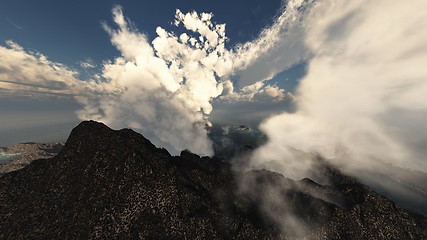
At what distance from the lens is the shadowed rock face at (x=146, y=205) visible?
9100 centimetres

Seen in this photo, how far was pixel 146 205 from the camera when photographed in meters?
97.8

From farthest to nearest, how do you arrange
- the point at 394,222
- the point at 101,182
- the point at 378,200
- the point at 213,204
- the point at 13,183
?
the point at 378,200, the point at 394,222, the point at 213,204, the point at 13,183, the point at 101,182

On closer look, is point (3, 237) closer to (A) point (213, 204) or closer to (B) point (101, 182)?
(B) point (101, 182)

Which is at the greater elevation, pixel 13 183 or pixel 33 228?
pixel 13 183

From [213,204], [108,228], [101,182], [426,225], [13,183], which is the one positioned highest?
[13,183]

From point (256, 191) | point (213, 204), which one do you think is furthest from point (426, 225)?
point (213, 204)

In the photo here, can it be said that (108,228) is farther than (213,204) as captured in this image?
No

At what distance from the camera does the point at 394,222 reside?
129 meters

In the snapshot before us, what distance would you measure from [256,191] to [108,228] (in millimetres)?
97035

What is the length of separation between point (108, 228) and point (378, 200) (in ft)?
511

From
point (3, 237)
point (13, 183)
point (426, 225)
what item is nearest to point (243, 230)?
point (3, 237)

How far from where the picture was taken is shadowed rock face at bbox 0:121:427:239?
91.0 m

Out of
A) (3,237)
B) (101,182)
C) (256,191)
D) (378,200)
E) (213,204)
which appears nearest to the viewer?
(3,237)

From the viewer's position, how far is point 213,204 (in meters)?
120
